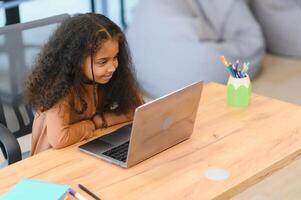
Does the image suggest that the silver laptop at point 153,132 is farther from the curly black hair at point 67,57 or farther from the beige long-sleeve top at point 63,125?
the curly black hair at point 67,57

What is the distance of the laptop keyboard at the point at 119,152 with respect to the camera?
5.16 ft

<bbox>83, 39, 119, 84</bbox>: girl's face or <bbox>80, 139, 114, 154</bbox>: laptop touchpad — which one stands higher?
<bbox>83, 39, 119, 84</bbox>: girl's face

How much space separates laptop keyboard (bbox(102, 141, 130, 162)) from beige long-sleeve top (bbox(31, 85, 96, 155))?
14cm

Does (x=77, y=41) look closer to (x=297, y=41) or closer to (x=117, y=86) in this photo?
(x=117, y=86)

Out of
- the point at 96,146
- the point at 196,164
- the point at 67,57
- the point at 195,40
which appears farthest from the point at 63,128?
the point at 195,40

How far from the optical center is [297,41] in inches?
160

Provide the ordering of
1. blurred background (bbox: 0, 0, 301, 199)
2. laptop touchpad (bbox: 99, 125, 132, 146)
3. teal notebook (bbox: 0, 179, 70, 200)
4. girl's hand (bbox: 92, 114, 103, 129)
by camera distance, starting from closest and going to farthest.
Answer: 1. teal notebook (bbox: 0, 179, 70, 200)
2. laptop touchpad (bbox: 99, 125, 132, 146)
3. girl's hand (bbox: 92, 114, 103, 129)
4. blurred background (bbox: 0, 0, 301, 199)

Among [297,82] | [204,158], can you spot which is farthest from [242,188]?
[297,82]

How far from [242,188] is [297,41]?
2836 mm

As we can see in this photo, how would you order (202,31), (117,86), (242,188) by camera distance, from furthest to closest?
(202,31), (117,86), (242,188)

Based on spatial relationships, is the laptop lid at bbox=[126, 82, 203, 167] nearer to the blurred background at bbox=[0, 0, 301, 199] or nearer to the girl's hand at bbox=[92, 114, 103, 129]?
the girl's hand at bbox=[92, 114, 103, 129]

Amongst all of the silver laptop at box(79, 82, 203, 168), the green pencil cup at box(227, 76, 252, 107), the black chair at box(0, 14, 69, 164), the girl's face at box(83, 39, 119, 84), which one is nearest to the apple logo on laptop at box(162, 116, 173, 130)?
the silver laptop at box(79, 82, 203, 168)

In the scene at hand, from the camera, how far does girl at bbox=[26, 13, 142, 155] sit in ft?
5.54

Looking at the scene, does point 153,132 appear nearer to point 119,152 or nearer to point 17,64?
point 119,152
